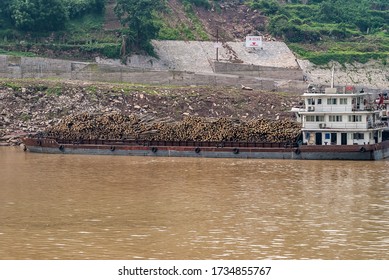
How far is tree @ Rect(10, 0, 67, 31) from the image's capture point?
90319 millimetres

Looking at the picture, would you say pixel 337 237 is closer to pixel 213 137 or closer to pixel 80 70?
pixel 213 137

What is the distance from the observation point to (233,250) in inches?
1205

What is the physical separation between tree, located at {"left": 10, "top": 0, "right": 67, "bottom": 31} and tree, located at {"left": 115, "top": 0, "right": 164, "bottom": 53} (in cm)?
689

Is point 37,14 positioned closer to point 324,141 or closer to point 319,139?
point 319,139

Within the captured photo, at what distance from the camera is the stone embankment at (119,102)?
7138 centimetres

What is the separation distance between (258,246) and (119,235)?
5.32m

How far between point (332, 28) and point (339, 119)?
4973cm

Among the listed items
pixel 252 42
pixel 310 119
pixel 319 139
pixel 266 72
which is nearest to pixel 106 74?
pixel 266 72

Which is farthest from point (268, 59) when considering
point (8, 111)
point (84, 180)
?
point (84, 180)

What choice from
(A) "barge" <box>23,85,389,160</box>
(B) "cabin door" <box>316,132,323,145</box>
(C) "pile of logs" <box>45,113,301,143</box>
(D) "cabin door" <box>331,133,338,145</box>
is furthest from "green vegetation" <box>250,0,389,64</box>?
(D) "cabin door" <box>331,133,338,145</box>

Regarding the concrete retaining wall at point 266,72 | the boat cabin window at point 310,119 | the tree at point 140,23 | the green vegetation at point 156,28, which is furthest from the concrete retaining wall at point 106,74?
the boat cabin window at point 310,119

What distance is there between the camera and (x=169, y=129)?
63.9 meters

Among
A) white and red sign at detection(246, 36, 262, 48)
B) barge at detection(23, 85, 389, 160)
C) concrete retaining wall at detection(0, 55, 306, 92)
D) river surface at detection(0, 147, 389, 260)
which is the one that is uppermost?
white and red sign at detection(246, 36, 262, 48)

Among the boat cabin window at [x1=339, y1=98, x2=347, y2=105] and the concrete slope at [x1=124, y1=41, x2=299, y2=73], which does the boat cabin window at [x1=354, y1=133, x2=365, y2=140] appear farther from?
the concrete slope at [x1=124, y1=41, x2=299, y2=73]
